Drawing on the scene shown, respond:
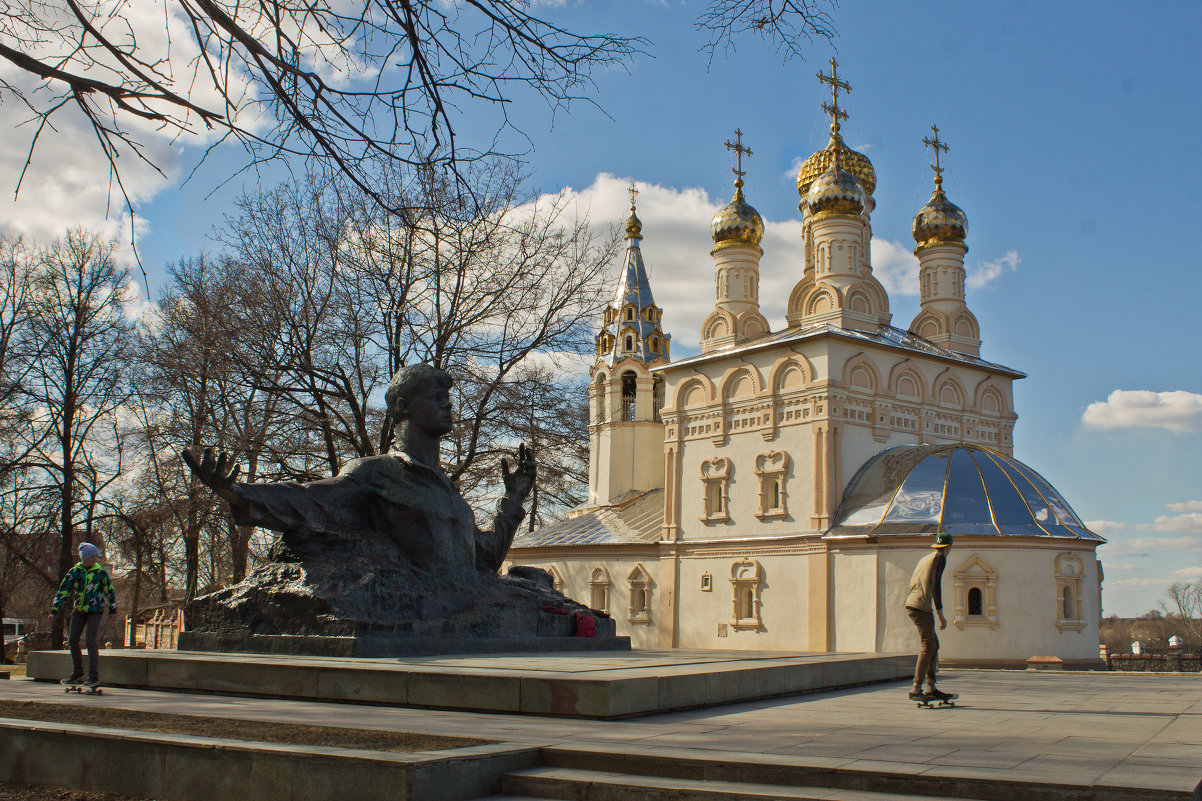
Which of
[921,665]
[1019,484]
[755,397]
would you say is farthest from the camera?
[755,397]

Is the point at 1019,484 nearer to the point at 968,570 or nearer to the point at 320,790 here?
the point at 968,570

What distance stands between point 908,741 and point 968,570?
56.1 feet

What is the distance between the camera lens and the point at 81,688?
738 cm

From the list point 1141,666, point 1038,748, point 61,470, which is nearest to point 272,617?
point 1038,748

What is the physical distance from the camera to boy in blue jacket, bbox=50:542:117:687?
24.7ft

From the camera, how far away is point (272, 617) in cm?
797

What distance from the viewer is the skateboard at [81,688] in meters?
7.27

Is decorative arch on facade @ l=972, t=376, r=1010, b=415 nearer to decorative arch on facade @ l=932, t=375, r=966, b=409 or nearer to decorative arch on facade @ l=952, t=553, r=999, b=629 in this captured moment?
decorative arch on facade @ l=932, t=375, r=966, b=409

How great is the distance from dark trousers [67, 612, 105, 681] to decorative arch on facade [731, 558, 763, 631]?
738 inches

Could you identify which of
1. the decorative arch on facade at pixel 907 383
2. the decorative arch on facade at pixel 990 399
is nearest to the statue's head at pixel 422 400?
the decorative arch on facade at pixel 907 383

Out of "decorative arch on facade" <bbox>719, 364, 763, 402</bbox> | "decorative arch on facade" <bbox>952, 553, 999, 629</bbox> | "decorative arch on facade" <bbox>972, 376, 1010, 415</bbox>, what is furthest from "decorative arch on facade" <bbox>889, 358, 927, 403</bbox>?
"decorative arch on facade" <bbox>952, 553, 999, 629</bbox>

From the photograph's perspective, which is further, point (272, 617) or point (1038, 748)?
point (272, 617)

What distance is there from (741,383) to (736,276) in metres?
4.55

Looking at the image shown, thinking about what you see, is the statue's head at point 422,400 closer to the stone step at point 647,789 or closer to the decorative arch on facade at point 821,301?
the stone step at point 647,789
